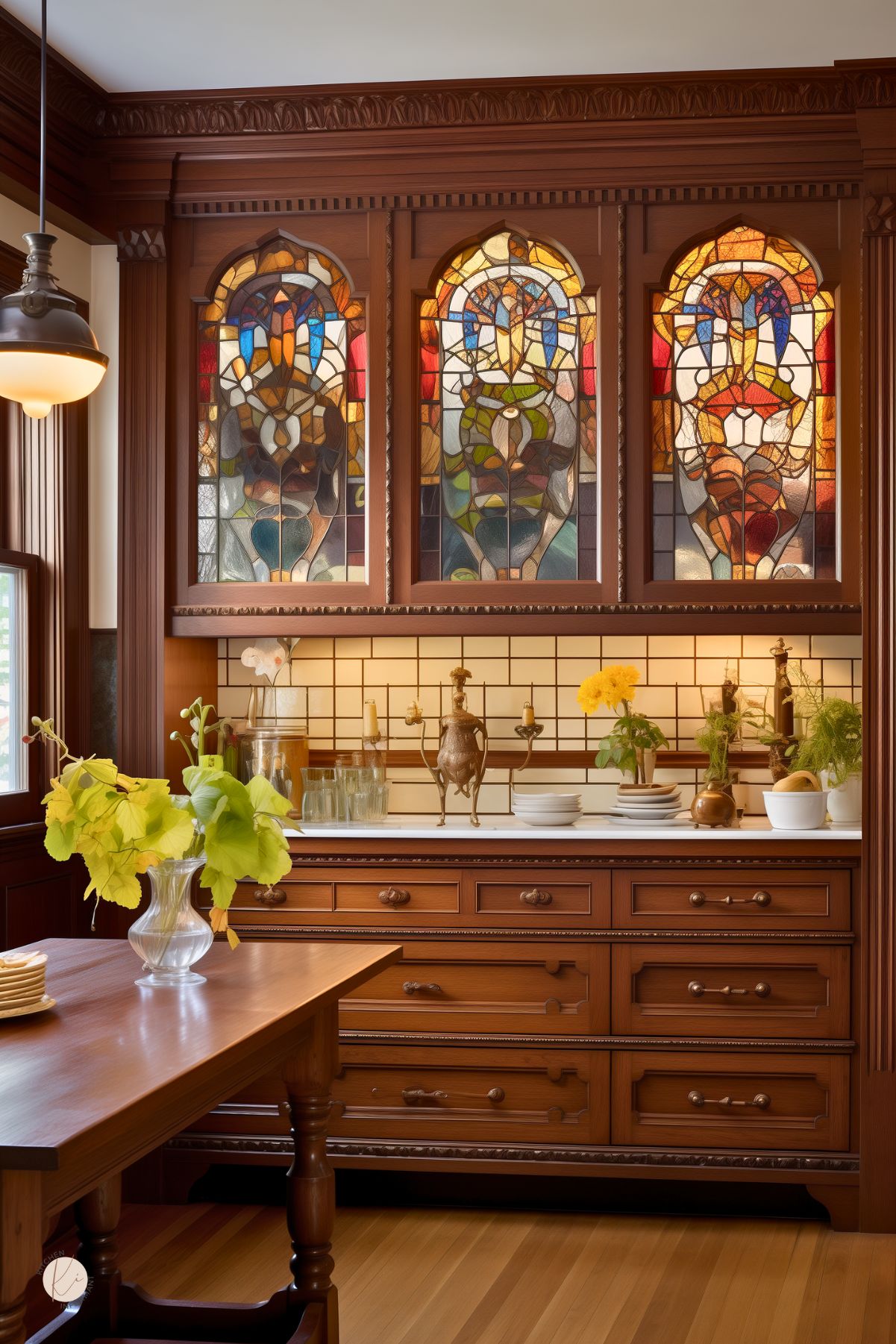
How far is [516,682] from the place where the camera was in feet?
13.8

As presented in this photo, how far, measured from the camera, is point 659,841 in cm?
361

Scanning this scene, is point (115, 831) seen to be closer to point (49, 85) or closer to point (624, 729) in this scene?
point (624, 729)

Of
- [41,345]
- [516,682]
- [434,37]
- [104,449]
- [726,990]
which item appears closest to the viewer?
[41,345]

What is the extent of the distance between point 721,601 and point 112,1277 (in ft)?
7.34

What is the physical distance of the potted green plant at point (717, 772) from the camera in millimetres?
3715

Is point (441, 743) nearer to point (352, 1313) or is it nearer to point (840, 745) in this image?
point (840, 745)

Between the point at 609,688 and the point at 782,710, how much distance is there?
20.6 inches

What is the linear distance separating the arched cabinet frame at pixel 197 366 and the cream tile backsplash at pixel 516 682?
1.32ft

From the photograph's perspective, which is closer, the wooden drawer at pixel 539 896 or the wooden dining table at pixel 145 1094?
the wooden dining table at pixel 145 1094

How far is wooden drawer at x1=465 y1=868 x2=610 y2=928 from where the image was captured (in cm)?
363

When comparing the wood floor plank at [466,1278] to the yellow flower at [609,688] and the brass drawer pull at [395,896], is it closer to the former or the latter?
the brass drawer pull at [395,896]

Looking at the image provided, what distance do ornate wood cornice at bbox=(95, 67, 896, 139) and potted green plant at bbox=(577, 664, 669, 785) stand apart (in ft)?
5.05

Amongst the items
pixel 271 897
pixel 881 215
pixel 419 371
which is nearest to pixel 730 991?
pixel 271 897

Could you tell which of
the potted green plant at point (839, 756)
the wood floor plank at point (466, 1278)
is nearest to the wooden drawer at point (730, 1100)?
Result: the wood floor plank at point (466, 1278)
